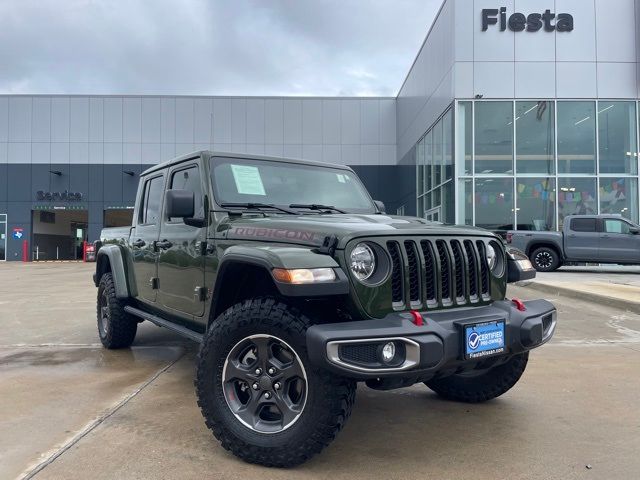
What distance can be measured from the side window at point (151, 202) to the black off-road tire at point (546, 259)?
12684 mm

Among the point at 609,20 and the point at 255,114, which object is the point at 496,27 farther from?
the point at 255,114

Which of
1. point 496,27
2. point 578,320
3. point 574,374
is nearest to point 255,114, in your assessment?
point 496,27

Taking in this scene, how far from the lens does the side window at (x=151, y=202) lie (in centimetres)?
476

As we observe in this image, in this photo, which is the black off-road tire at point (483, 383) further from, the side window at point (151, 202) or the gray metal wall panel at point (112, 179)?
the gray metal wall panel at point (112, 179)

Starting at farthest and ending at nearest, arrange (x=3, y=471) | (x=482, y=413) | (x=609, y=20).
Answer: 1. (x=609, y=20)
2. (x=482, y=413)
3. (x=3, y=471)

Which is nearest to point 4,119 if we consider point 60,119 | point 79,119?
point 60,119

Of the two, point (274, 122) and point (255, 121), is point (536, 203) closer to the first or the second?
point (274, 122)

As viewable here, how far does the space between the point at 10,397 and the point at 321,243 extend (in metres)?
2.97

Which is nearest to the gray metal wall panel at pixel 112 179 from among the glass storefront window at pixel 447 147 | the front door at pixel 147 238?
the glass storefront window at pixel 447 147

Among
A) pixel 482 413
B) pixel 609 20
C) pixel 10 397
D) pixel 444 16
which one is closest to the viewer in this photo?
pixel 482 413

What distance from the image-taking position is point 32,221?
30.8m

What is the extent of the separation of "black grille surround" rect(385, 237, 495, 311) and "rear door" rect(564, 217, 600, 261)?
13044 mm

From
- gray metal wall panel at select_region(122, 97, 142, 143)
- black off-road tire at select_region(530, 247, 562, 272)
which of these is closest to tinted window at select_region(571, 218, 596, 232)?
black off-road tire at select_region(530, 247, 562, 272)

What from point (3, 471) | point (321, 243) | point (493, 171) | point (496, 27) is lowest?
point (3, 471)
